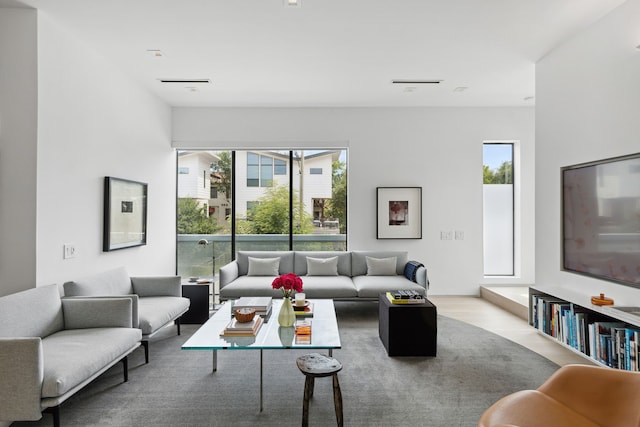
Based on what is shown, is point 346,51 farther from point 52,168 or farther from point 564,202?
point 52,168

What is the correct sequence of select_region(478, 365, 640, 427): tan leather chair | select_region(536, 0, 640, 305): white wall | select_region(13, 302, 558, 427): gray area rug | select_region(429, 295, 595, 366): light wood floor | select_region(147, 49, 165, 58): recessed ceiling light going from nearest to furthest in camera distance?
select_region(478, 365, 640, 427): tan leather chair → select_region(13, 302, 558, 427): gray area rug → select_region(536, 0, 640, 305): white wall → select_region(429, 295, 595, 366): light wood floor → select_region(147, 49, 165, 58): recessed ceiling light

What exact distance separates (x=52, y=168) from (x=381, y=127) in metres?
4.27

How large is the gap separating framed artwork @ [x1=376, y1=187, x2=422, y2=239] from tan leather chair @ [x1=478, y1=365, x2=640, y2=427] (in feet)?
12.7

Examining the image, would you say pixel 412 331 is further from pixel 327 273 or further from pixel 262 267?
pixel 262 267

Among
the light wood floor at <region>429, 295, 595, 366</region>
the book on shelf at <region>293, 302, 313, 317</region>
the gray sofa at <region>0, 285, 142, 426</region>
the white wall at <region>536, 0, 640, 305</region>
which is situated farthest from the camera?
the light wood floor at <region>429, 295, 595, 366</region>

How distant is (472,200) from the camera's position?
576 centimetres

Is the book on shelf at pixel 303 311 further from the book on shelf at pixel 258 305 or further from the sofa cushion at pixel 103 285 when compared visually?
the sofa cushion at pixel 103 285

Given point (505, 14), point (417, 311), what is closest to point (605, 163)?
point (505, 14)

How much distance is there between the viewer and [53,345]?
2.55m

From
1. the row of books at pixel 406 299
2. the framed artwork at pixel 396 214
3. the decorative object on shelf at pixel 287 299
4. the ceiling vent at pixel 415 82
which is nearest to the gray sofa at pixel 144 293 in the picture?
the decorative object on shelf at pixel 287 299

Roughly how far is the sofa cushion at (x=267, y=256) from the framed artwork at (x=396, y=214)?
4.74ft

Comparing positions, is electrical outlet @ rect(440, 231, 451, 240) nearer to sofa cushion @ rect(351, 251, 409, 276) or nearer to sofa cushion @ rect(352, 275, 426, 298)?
sofa cushion @ rect(351, 251, 409, 276)

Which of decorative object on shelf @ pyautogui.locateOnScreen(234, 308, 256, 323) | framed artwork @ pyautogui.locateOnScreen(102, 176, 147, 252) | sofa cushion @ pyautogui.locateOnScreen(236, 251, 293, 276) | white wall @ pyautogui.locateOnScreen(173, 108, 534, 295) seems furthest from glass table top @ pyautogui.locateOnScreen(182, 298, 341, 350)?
white wall @ pyautogui.locateOnScreen(173, 108, 534, 295)

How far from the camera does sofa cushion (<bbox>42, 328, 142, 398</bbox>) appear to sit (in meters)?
2.12
